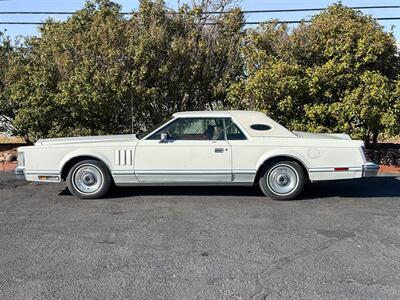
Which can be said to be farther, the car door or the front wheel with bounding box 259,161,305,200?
the front wheel with bounding box 259,161,305,200

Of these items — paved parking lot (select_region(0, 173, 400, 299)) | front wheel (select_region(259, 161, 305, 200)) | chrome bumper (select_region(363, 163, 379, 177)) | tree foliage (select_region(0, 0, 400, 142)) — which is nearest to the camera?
paved parking lot (select_region(0, 173, 400, 299))

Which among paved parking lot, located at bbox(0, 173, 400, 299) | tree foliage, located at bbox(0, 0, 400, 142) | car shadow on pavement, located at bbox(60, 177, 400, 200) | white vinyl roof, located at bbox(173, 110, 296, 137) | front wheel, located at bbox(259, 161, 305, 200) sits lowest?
paved parking lot, located at bbox(0, 173, 400, 299)

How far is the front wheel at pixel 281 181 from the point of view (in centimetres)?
723

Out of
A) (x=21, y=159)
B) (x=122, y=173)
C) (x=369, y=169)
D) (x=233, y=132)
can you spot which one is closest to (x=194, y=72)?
(x=233, y=132)

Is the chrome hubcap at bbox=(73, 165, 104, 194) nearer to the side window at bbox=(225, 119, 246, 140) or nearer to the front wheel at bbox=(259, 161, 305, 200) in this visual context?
the side window at bbox=(225, 119, 246, 140)

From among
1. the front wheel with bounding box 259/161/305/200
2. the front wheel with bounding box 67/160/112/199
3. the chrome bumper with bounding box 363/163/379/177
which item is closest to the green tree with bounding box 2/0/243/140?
the front wheel with bounding box 67/160/112/199

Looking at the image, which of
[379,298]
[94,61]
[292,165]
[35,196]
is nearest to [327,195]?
[292,165]

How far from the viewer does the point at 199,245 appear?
5059 millimetres

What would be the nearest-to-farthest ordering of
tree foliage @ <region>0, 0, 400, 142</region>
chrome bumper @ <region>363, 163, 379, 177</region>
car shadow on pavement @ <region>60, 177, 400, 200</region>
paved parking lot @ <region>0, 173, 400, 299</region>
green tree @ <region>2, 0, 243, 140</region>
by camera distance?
paved parking lot @ <region>0, 173, 400, 299</region>
chrome bumper @ <region>363, 163, 379, 177</region>
car shadow on pavement @ <region>60, 177, 400, 200</region>
tree foliage @ <region>0, 0, 400, 142</region>
green tree @ <region>2, 0, 243, 140</region>

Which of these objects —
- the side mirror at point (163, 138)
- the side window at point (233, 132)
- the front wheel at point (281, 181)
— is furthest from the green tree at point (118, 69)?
the front wheel at point (281, 181)

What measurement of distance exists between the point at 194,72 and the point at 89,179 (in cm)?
495

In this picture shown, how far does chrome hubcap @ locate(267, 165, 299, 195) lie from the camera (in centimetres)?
725

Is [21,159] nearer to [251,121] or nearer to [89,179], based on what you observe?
[89,179]

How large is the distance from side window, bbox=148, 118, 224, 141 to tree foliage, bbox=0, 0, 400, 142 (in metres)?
3.04
